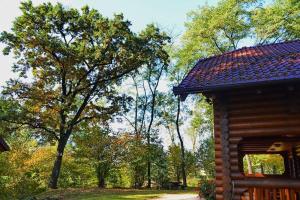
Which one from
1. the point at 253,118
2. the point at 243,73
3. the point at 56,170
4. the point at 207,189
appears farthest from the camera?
the point at 56,170

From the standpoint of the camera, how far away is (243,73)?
6875mm

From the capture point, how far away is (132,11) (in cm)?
2461

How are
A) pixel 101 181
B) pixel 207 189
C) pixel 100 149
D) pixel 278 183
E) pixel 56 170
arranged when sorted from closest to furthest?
1. pixel 278 183
2. pixel 207 189
3. pixel 56 170
4. pixel 100 149
5. pixel 101 181

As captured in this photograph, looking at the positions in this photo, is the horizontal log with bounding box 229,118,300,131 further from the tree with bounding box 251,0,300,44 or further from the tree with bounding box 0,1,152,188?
the tree with bounding box 251,0,300,44

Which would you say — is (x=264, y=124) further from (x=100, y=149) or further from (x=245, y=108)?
(x=100, y=149)

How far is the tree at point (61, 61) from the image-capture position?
2230cm

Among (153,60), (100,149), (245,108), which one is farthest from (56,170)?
(245,108)

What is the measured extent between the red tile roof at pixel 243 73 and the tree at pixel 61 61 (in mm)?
15710

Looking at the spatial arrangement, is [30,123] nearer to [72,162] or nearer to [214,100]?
[72,162]

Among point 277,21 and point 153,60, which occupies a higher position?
point 277,21

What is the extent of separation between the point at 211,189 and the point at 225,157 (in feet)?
28.3

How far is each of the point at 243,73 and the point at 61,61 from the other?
18.1m

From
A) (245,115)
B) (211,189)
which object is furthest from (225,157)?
(211,189)

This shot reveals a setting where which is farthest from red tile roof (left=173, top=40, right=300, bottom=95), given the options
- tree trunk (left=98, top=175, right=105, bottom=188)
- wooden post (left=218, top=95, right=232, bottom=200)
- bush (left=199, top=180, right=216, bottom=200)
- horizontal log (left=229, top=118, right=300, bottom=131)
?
tree trunk (left=98, top=175, right=105, bottom=188)
